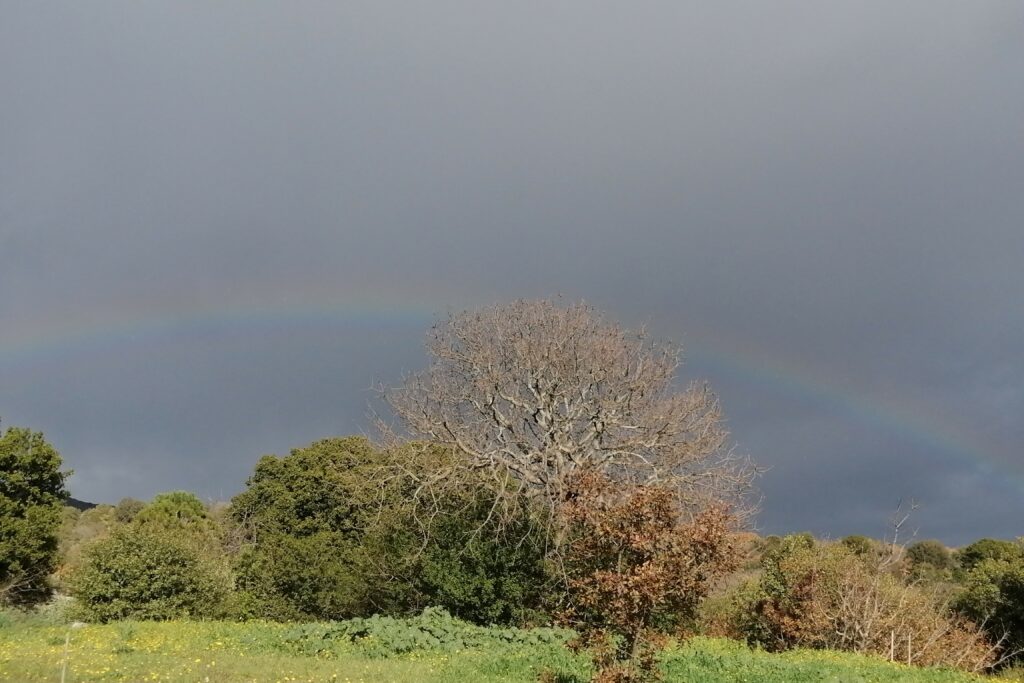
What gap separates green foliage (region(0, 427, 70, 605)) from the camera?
1190 inches

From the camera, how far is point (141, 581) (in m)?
24.6

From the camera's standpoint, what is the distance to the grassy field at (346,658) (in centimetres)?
1120

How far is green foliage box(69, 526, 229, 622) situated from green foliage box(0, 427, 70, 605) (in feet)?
23.2

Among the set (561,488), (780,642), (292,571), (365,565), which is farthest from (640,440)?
(292,571)

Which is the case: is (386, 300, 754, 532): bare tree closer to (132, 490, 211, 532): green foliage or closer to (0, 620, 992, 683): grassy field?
(0, 620, 992, 683): grassy field

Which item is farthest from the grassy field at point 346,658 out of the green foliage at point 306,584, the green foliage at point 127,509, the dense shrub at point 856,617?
the green foliage at point 127,509

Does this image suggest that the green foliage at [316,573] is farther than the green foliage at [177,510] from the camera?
No

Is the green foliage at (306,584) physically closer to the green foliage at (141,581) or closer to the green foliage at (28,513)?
the green foliage at (141,581)

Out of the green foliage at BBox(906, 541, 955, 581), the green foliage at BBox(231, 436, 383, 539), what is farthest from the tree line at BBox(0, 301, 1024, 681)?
the green foliage at BBox(906, 541, 955, 581)

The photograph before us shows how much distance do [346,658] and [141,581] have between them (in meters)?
14.2

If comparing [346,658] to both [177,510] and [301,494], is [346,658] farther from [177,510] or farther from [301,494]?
[177,510]

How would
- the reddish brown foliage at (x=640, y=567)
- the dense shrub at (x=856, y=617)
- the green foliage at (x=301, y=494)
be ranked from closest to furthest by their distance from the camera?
the reddish brown foliage at (x=640, y=567)
the dense shrub at (x=856, y=617)
the green foliage at (x=301, y=494)

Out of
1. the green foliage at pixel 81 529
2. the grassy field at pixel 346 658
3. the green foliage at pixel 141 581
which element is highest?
the green foliage at pixel 81 529

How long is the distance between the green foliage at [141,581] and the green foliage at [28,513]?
707cm
